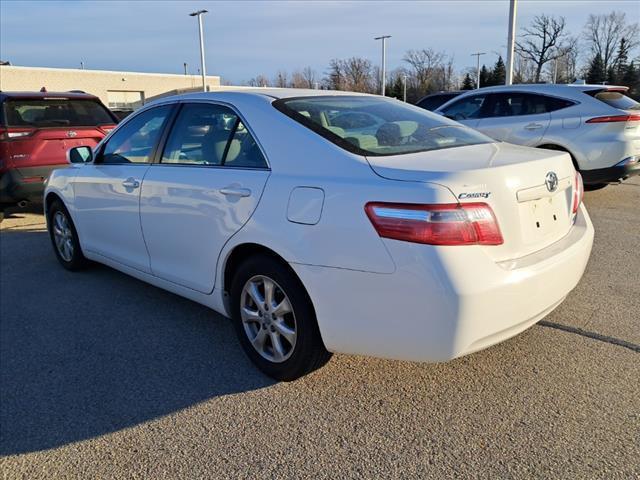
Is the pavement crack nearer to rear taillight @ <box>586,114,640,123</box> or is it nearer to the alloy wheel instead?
the alloy wheel

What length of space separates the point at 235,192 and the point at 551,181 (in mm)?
1678

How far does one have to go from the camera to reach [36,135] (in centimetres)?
713

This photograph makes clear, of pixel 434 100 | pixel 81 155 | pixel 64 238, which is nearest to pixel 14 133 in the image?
pixel 64 238

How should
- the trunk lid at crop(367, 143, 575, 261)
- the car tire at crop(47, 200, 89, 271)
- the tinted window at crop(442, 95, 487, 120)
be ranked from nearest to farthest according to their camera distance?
the trunk lid at crop(367, 143, 575, 261)
the car tire at crop(47, 200, 89, 271)
the tinted window at crop(442, 95, 487, 120)

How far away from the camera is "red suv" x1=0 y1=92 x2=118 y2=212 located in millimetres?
6941

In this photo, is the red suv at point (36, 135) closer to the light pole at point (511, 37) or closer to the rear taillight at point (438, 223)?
the rear taillight at point (438, 223)

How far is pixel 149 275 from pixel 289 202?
66.1 inches

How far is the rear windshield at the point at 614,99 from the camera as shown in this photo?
23.9ft

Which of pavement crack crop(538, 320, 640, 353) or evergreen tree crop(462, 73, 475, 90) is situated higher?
evergreen tree crop(462, 73, 475, 90)

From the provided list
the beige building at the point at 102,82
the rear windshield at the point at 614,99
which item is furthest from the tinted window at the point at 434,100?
the beige building at the point at 102,82

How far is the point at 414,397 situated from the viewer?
9.24 feet

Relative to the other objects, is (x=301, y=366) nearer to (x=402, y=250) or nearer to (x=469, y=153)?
(x=402, y=250)

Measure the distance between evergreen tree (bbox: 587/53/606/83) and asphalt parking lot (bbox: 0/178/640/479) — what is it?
63425 millimetres

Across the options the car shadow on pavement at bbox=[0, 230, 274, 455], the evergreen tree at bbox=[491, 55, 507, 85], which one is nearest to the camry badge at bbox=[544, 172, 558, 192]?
the car shadow on pavement at bbox=[0, 230, 274, 455]
